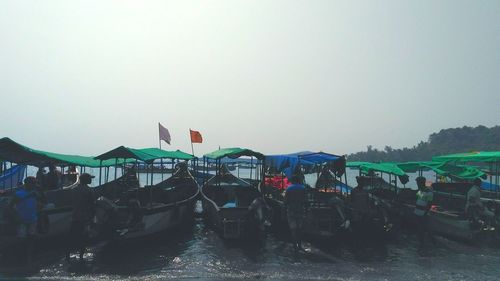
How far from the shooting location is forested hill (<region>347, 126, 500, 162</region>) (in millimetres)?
119250

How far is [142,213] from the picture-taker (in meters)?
12.6

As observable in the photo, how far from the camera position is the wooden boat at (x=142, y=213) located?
467 inches

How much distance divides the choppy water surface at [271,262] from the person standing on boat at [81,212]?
60 centimetres

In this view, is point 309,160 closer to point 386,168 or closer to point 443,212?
point 386,168

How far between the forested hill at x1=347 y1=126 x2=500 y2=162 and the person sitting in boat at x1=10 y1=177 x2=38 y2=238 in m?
109

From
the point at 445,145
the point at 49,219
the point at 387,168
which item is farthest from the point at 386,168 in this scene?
the point at 445,145

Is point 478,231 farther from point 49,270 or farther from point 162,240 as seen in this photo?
point 49,270

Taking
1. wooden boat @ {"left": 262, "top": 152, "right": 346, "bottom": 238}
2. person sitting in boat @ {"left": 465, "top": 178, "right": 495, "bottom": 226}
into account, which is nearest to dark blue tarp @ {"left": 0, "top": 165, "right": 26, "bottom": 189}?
wooden boat @ {"left": 262, "top": 152, "right": 346, "bottom": 238}

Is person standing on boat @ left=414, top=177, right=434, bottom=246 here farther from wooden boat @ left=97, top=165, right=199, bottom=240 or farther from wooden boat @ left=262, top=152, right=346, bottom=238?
wooden boat @ left=97, top=165, right=199, bottom=240

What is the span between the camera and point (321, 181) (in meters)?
20.1

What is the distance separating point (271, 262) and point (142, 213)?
14.7 feet

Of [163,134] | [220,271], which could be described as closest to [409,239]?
[220,271]

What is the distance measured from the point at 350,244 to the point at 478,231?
175 inches

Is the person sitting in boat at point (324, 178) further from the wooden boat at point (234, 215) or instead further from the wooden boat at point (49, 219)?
the wooden boat at point (49, 219)
